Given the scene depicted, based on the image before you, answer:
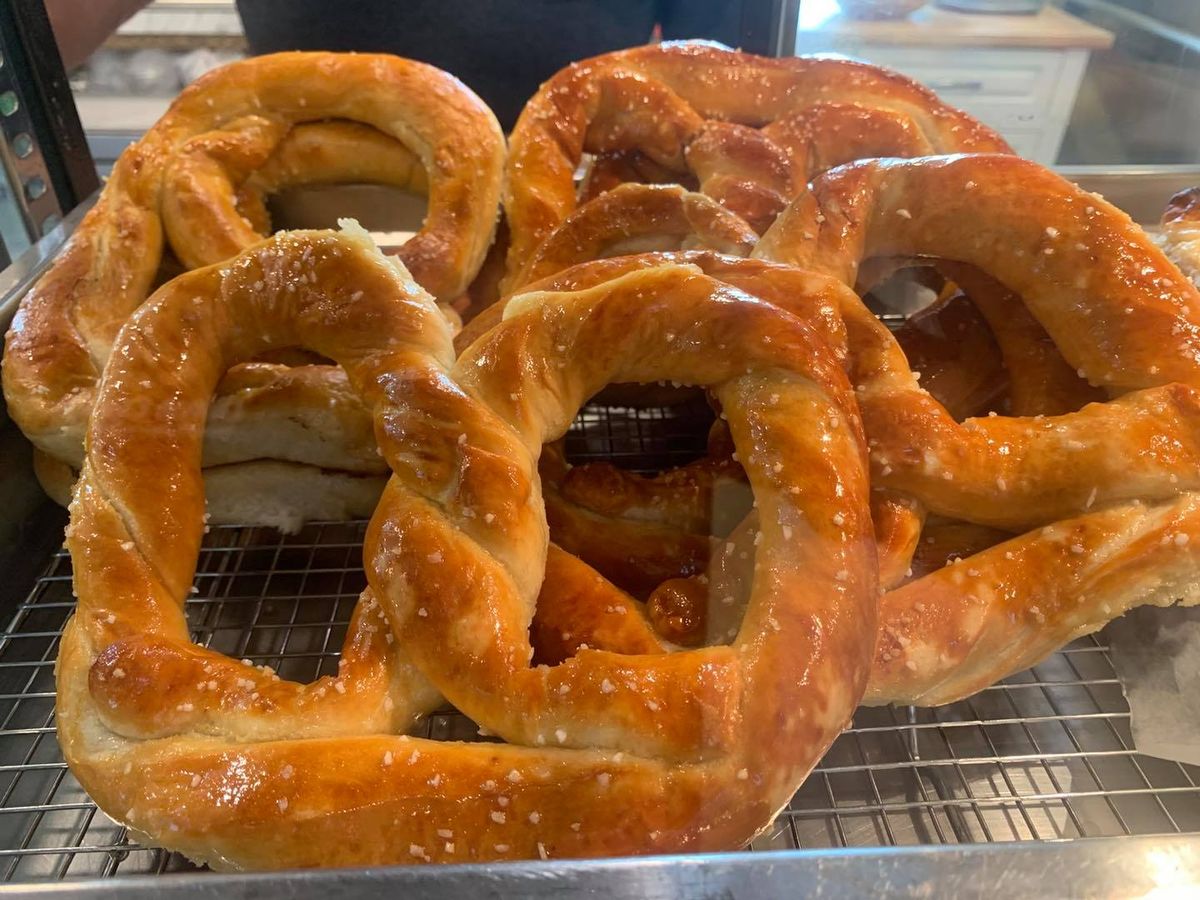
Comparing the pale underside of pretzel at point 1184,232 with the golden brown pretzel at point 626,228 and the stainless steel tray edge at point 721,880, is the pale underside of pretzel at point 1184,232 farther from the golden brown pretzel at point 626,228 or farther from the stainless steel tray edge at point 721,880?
the stainless steel tray edge at point 721,880

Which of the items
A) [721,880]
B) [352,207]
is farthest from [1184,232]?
[352,207]

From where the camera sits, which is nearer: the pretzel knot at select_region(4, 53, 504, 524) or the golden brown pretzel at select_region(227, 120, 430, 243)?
the pretzel knot at select_region(4, 53, 504, 524)

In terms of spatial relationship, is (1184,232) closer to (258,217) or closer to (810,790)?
(810,790)

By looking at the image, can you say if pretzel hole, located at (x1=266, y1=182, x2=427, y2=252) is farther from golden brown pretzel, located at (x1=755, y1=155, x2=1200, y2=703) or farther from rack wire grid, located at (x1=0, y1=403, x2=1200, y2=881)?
golden brown pretzel, located at (x1=755, y1=155, x2=1200, y2=703)

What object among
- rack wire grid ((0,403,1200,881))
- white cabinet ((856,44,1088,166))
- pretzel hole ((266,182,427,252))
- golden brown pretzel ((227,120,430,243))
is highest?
golden brown pretzel ((227,120,430,243))

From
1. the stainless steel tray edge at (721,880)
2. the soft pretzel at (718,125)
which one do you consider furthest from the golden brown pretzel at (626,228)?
the stainless steel tray edge at (721,880)

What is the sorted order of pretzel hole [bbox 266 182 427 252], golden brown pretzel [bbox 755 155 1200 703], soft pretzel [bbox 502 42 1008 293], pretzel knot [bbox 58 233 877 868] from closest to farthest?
pretzel knot [bbox 58 233 877 868] < golden brown pretzel [bbox 755 155 1200 703] < soft pretzel [bbox 502 42 1008 293] < pretzel hole [bbox 266 182 427 252]

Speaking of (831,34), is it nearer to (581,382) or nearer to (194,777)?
(581,382)

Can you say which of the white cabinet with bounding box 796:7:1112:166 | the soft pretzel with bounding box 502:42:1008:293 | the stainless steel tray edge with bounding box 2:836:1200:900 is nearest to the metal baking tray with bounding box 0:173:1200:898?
the stainless steel tray edge with bounding box 2:836:1200:900
